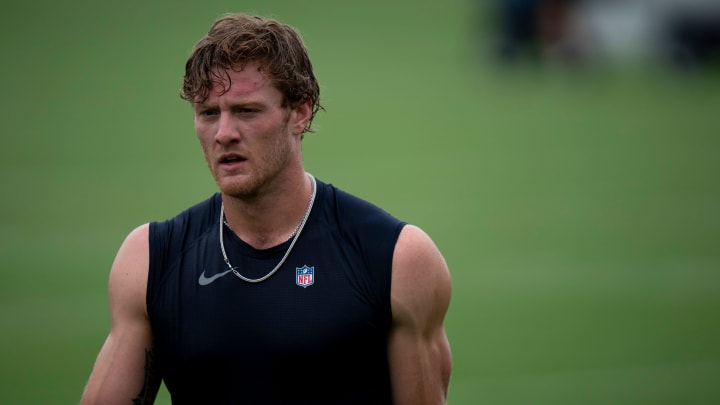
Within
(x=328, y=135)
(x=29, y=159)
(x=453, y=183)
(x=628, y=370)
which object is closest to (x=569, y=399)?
(x=628, y=370)

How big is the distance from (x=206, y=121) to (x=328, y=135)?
48.8ft

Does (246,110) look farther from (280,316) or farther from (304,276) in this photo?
(280,316)

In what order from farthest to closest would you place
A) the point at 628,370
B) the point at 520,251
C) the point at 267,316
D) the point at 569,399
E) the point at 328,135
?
the point at 328,135 → the point at 520,251 → the point at 628,370 → the point at 569,399 → the point at 267,316

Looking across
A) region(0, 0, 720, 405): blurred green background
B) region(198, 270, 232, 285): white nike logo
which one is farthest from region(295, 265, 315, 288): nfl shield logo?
region(0, 0, 720, 405): blurred green background

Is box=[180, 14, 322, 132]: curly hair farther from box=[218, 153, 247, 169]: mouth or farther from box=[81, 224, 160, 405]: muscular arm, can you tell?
box=[81, 224, 160, 405]: muscular arm

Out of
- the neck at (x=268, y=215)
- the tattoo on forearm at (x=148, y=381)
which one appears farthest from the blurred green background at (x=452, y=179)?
the neck at (x=268, y=215)

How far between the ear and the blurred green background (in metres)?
4.39

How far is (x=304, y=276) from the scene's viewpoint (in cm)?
358

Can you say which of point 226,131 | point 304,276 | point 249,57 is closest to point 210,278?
point 304,276

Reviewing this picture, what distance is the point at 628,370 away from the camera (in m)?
8.29

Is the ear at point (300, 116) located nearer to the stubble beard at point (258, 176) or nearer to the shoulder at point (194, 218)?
the stubble beard at point (258, 176)

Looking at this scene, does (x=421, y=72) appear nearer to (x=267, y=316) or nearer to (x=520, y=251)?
(x=520, y=251)

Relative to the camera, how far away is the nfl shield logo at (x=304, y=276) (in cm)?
356

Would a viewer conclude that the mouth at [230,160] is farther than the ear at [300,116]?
No
